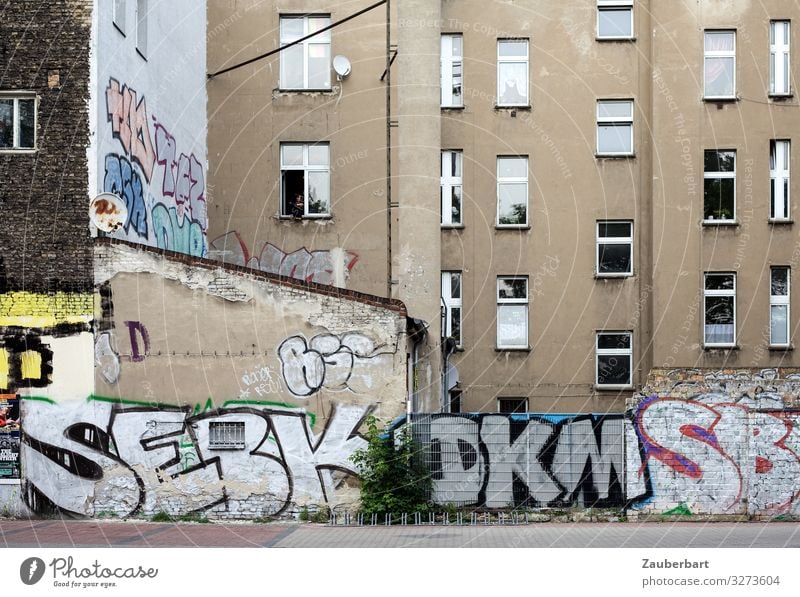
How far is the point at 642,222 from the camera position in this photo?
36.4 m

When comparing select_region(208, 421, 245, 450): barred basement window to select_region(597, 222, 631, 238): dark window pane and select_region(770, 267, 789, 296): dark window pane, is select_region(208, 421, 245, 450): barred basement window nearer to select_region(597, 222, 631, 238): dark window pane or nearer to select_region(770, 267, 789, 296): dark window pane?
select_region(597, 222, 631, 238): dark window pane

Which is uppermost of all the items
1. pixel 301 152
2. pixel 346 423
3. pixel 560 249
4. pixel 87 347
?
pixel 301 152

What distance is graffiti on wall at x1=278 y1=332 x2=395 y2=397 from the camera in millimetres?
21969

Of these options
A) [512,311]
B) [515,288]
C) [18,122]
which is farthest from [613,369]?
[18,122]

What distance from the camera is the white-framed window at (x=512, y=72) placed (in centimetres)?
3650

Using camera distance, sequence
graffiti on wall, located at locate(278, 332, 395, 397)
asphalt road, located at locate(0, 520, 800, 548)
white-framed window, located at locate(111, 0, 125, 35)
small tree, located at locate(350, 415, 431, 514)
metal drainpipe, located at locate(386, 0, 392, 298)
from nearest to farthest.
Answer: asphalt road, located at locate(0, 520, 800, 548), small tree, located at locate(350, 415, 431, 514), graffiti on wall, located at locate(278, 332, 395, 397), white-framed window, located at locate(111, 0, 125, 35), metal drainpipe, located at locate(386, 0, 392, 298)

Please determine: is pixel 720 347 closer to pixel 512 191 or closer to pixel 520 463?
pixel 512 191

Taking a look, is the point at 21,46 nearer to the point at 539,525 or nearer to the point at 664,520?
the point at 539,525

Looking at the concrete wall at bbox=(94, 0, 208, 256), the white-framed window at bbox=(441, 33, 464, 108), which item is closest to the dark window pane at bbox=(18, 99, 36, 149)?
Answer: the concrete wall at bbox=(94, 0, 208, 256)

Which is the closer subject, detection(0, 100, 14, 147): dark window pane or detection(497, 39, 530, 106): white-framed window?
detection(0, 100, 14, 147): dark window pane

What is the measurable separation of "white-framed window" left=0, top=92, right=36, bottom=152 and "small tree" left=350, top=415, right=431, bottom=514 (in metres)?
8.41

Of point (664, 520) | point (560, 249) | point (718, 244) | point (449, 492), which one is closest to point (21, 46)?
point (449, 492)

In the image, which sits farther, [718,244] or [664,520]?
[718,244]

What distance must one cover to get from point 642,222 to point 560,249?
2.66 meters
